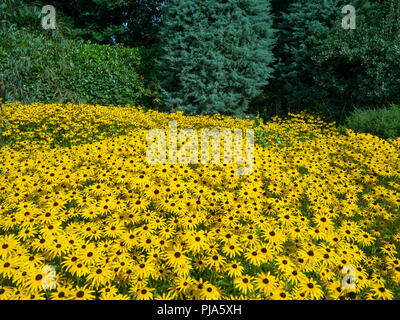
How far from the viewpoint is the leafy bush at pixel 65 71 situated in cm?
782

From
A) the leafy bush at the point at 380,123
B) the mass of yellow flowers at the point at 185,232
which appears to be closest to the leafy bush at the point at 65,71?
the mass of yellow flowers at the point at 185,232

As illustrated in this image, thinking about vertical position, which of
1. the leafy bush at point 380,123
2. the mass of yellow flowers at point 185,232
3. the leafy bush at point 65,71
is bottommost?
the mass of yellow flowers at point 185,232

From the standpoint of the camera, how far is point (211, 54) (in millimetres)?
9328

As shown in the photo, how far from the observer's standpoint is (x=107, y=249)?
221cm

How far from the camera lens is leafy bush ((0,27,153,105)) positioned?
308 inches

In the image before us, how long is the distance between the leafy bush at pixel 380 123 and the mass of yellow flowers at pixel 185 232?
3.33 meters

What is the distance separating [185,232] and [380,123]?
25.6 ft

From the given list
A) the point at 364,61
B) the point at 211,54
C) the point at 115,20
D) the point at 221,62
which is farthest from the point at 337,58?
the point at 115,20

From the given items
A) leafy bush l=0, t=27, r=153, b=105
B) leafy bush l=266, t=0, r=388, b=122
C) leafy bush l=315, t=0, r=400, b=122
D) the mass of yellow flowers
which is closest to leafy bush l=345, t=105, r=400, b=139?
leafy bush l=315, t=0, r=400, b=122

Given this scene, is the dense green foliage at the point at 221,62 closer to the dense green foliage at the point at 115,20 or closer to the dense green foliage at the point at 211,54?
the dense green foliage at the point at 211,54

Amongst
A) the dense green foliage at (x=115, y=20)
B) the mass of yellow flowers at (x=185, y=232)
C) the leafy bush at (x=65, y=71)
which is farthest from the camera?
the dense green foliage at (x=115, y=20)

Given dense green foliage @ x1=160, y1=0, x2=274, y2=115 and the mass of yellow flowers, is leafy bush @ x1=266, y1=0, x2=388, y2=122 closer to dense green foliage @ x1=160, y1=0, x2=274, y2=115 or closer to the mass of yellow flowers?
dense green foliage @ x1=160, y1=0, x2=274, y2=115

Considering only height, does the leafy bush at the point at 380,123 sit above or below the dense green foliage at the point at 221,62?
below
